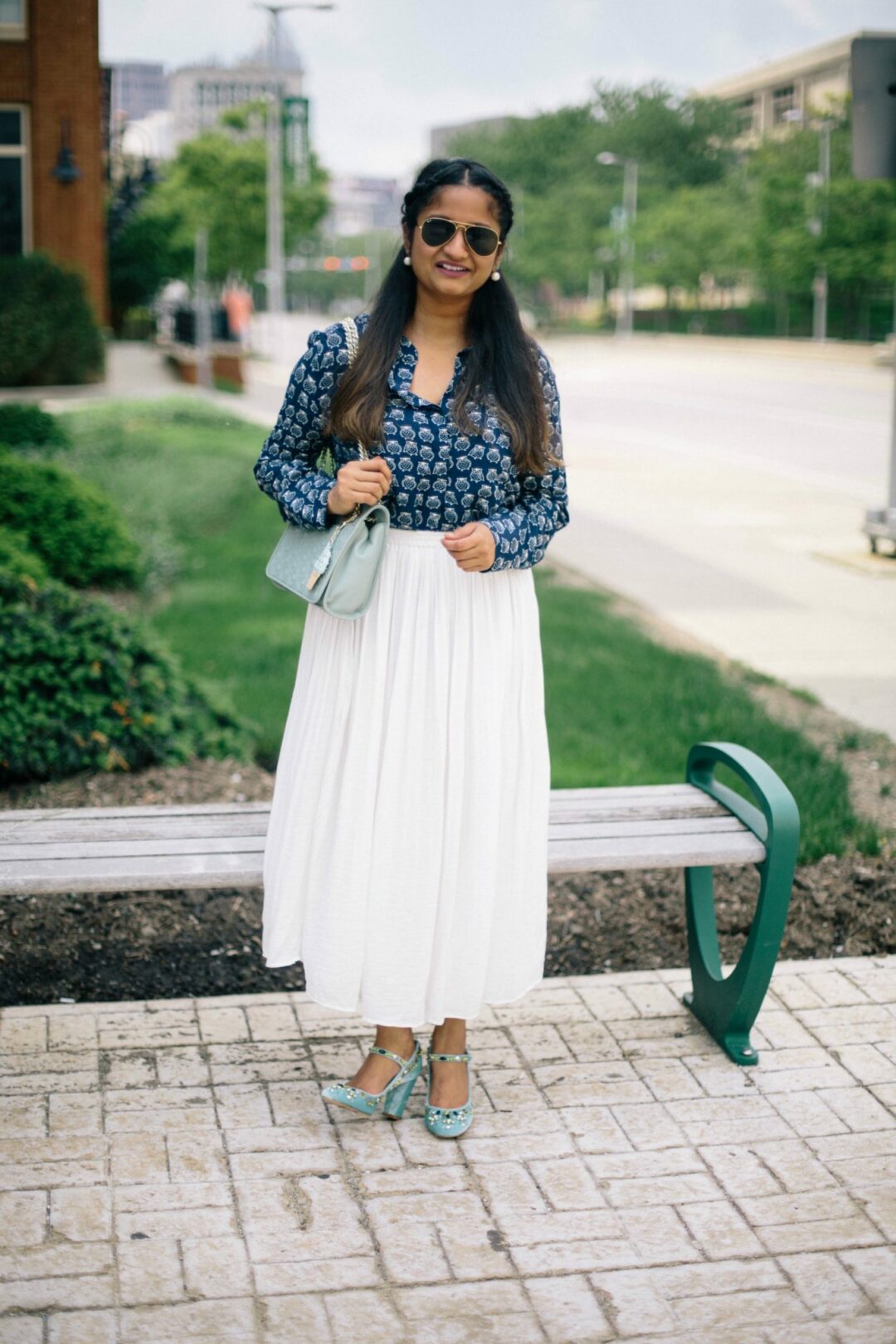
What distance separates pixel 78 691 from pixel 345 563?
213 cm

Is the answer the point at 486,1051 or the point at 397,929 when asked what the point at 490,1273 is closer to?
the point at 397,929

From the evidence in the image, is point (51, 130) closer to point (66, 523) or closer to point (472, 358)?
point (66, 523)

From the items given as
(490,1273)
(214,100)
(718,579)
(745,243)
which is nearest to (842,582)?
(718,579)

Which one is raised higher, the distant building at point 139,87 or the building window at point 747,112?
the building window at point 747,112

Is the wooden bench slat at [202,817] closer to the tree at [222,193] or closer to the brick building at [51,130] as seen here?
the brick building at [51,130]

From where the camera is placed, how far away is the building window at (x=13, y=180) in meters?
7.59

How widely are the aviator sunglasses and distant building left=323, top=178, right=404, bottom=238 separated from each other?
7.4 inches

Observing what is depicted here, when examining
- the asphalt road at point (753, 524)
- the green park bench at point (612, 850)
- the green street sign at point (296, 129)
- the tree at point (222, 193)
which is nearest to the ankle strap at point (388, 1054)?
the green park bench at point (612, 850)

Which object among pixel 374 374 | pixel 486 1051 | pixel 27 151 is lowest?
pixel 486 1051

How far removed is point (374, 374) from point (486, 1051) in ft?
5.41

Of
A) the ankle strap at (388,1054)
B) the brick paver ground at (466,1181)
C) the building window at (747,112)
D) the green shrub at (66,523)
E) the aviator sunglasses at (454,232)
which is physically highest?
the building window at (747,112)

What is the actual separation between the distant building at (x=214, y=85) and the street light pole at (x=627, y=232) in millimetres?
27953

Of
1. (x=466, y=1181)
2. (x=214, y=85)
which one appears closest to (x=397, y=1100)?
(x=466, y=1181)

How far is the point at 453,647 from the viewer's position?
304cm
